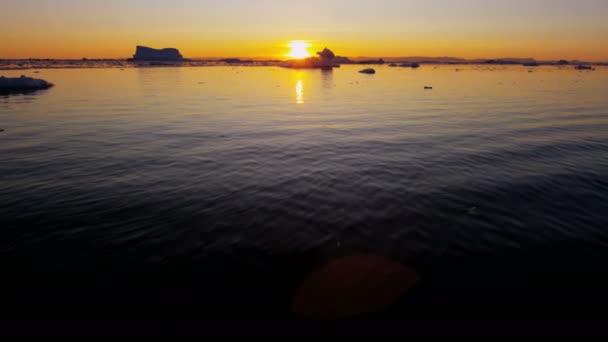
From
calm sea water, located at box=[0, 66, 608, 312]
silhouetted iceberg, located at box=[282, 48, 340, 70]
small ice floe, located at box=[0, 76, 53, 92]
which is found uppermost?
silhouetted iceberg, located at box=[282, 48, 340, 70]

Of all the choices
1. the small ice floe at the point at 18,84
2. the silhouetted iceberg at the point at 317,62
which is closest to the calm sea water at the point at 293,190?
the small ice floe at the point at 18,84

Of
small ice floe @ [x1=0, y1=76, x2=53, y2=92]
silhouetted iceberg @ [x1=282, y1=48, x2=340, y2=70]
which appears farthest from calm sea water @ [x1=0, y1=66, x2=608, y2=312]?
silhouetted iceberg @ [x1=282, y1=48, x2=340, y2=70]

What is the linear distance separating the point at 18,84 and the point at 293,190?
48.4 meters

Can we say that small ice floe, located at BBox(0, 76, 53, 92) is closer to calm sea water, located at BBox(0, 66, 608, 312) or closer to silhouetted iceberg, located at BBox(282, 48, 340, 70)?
calm sea water, located at BBox(0, 66, 608, 312)

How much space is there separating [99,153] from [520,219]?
16.0m

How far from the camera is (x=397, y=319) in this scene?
4809 mm

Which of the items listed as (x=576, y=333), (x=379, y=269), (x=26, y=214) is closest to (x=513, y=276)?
(x=576, y=333)

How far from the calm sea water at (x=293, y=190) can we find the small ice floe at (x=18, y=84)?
92.0 ft

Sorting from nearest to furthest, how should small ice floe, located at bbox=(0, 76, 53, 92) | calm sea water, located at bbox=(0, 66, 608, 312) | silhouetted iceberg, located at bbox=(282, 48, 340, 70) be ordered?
calm sea water, located at bbox=(0, 66, 608, 312)
small ice floe, located at bbox=(0, 76, 53, 92)
silhouetted iceberg, located at bbox=(282, 48, 340, 70)

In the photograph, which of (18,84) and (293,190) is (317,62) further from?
(293,190)

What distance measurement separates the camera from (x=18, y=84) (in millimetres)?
39281

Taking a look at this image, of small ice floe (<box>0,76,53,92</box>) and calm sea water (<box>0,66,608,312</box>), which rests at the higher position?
small ice floe (<box>0,76,53,92</box>)

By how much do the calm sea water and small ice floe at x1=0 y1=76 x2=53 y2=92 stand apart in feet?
92.0

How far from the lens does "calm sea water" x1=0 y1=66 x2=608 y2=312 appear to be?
675 centimetres
